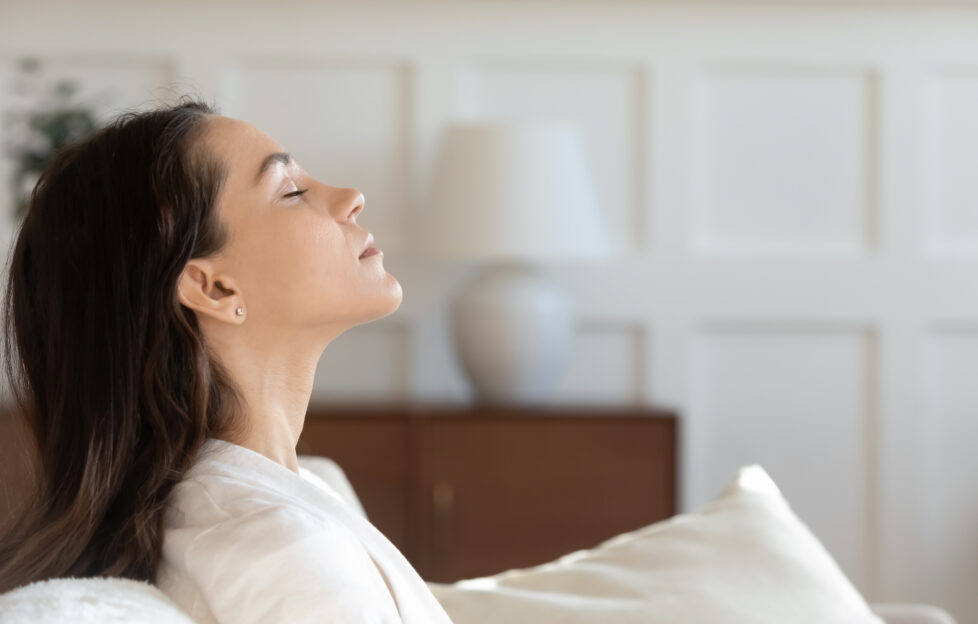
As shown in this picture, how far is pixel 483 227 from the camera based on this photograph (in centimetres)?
278

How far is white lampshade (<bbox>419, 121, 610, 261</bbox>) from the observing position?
2.78m

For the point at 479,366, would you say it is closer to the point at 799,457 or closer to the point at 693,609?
the point at 799,457

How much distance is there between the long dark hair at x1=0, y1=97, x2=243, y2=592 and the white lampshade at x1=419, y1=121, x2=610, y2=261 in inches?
67.5

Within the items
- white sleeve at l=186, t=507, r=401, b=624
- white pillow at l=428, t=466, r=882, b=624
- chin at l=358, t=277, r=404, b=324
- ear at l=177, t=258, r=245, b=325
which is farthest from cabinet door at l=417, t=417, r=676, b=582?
white sleeve at l=186, t=507, r=401, b=624

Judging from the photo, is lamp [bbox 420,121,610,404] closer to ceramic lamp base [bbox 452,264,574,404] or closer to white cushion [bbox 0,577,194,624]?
ceramic lamp base [bbox 452,264,574,404]

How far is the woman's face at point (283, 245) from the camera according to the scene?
1.14 meters

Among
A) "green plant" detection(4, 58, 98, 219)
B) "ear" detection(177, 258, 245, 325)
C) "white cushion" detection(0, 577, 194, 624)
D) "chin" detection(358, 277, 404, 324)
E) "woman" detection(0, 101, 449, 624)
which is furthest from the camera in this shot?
"green plant" detection(4, 58, 98, 219)

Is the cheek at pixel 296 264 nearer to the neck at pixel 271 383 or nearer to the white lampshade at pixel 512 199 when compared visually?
the neck at pixel 271 383

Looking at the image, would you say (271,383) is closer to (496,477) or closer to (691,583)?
(691,583)

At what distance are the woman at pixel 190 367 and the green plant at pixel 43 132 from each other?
175cm

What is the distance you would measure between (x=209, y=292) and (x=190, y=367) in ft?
0.25

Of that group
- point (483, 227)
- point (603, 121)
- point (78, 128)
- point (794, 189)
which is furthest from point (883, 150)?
point (78, 128)

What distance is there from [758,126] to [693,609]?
215 centimetres

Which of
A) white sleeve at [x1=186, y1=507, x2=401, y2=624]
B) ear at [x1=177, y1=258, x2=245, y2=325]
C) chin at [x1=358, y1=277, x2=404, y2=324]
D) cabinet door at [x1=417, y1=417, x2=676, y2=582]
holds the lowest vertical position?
cabinet door at [x1=417, y1=417, x2=676, y2=582]
